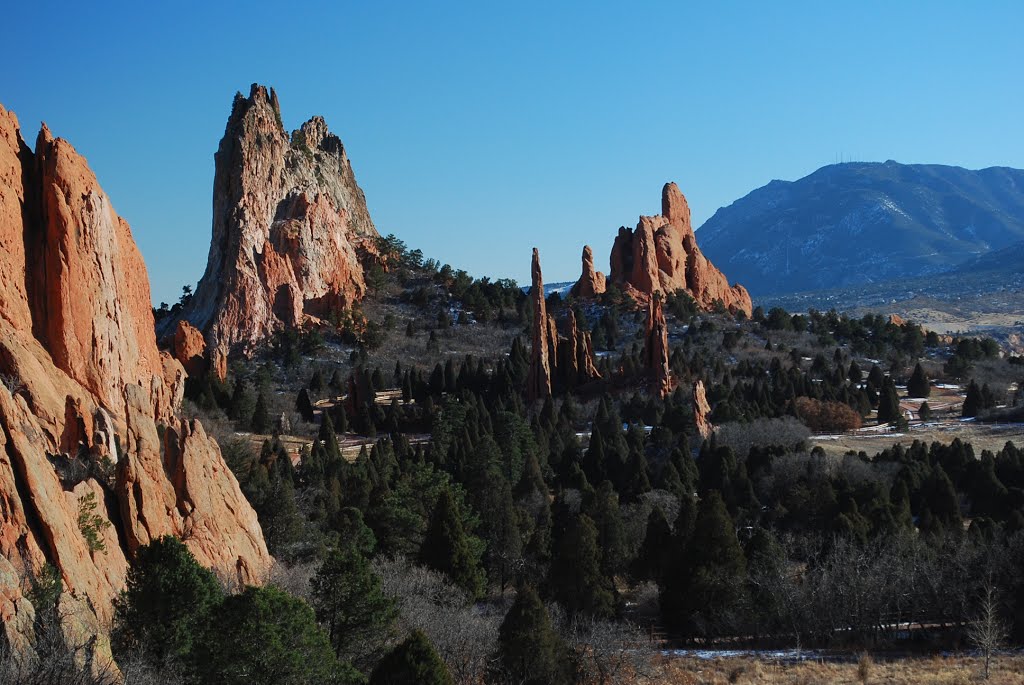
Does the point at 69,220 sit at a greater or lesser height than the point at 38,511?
greater

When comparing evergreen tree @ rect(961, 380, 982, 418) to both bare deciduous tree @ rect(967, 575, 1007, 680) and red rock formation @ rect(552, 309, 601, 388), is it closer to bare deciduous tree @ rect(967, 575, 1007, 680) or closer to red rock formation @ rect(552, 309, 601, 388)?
red rock formation @ rect(552, 309, 601, 388)

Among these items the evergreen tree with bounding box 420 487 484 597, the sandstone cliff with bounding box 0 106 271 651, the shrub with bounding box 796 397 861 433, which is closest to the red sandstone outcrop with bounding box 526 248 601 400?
the shrub with bounding box 796 397 861 433

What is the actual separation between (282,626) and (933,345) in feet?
360

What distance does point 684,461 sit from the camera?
61469 mm

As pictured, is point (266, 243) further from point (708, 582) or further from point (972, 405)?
point (708, 582)

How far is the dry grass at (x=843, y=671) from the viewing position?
101 feet

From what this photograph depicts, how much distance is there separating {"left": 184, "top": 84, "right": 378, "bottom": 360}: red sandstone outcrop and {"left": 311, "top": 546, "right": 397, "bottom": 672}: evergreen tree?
248 feet

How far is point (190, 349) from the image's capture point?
94562mm

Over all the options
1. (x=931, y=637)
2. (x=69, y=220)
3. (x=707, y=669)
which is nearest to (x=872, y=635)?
(x=931, y=637)

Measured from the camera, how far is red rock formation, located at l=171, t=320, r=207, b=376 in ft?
304

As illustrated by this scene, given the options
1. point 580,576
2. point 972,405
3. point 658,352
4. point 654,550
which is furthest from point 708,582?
point 972,405

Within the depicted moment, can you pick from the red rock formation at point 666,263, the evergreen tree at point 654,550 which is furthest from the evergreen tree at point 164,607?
the red rock formation at point 666,263

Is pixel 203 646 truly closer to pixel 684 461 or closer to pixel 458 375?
pixel 684 461

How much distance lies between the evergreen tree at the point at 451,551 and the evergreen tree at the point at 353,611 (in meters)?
11.7
